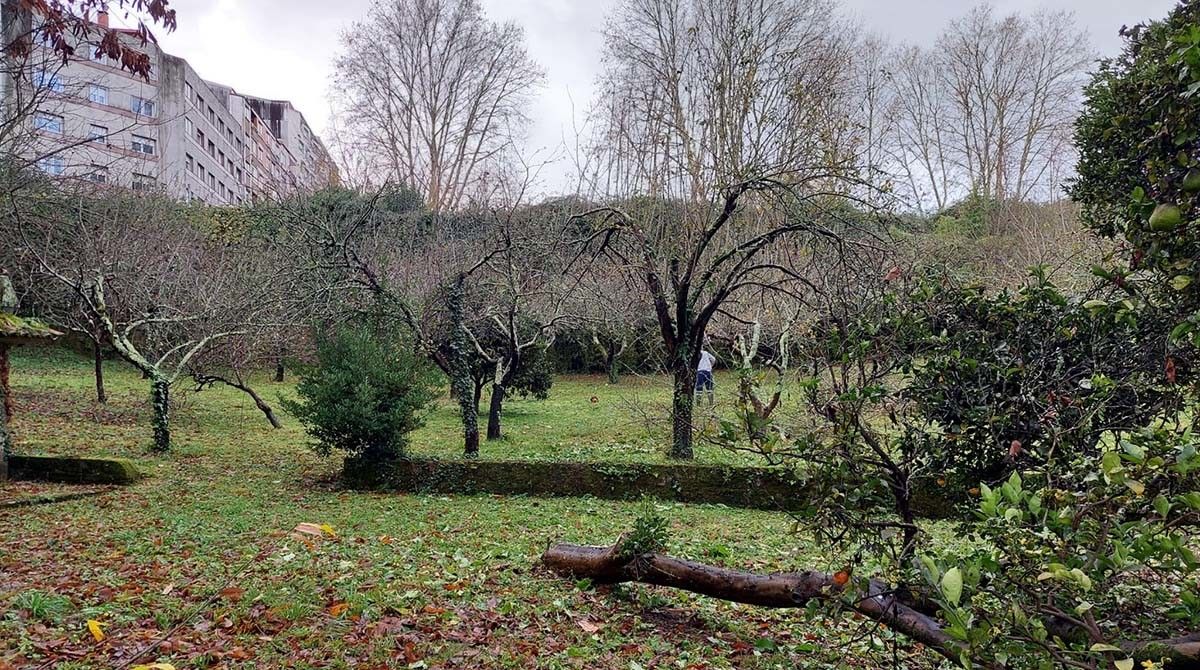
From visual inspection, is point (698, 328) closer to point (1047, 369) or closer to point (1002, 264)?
point (1047, 369)

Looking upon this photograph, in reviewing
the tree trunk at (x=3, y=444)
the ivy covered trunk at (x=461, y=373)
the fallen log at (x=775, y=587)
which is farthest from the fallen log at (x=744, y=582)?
the tree trunk at (x=3, y=444)

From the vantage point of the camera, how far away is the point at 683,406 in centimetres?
912

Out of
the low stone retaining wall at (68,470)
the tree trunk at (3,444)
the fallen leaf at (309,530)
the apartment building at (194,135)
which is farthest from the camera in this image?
the apartment building at (194,135)

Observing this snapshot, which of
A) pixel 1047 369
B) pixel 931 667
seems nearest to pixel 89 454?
pixel 931 667

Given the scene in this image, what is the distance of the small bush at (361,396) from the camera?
25.6ft

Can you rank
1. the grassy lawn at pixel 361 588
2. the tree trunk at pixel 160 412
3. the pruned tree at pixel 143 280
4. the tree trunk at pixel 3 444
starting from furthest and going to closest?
the pruned tree at pixel 143 280 < the tree trunk at pixel 160 412 < the tree trunk at pixel 3 444 < the grassy lawn at pixel 361 588

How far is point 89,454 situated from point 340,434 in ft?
12.9

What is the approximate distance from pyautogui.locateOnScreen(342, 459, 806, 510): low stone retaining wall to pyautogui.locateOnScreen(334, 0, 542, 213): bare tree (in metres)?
16.2

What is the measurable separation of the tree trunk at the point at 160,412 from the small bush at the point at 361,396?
2674 millimetres

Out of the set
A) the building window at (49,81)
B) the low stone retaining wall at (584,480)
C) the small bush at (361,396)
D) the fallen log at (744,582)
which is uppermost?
the building window at (49,81)

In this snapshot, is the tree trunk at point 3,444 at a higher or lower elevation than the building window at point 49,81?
lower

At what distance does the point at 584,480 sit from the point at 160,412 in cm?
632

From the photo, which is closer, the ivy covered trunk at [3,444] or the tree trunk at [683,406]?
the ivy covered trunk at [3,444]

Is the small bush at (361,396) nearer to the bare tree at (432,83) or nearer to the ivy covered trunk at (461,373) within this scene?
the ivy covered trunk at (461,373)
